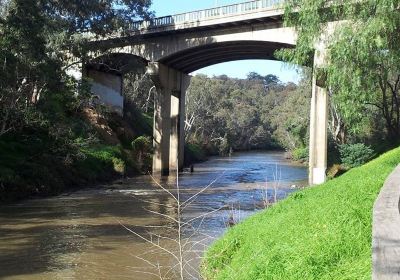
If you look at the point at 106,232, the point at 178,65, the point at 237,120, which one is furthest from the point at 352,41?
the point at 237,120

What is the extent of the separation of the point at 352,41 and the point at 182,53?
22.1 meters

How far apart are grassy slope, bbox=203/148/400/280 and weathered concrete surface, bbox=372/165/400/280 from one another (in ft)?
1.75

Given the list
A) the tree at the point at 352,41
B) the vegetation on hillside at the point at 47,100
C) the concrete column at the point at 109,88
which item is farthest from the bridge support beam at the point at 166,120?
the tree at the point at 352,41

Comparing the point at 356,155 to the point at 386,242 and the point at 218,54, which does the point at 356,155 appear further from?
the point at 386,242

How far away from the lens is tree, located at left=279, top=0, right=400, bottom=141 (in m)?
13.9

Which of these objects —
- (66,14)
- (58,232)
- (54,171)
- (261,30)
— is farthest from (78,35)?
A: (58,232)

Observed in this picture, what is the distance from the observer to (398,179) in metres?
6.21

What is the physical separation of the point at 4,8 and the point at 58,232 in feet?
30.3

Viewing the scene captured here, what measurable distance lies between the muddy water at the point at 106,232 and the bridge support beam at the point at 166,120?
12.8m

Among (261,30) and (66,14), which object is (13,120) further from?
(261,30)

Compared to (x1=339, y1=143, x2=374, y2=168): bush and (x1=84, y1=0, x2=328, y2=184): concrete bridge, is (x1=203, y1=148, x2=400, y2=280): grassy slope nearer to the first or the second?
(x1=84, y1=0, x2=328, y2=184): concrete bridge

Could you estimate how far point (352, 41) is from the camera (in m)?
14.6

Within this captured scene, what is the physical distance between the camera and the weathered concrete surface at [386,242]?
7.89 ft

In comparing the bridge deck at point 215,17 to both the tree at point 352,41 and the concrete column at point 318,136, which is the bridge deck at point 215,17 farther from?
the tree at point 352,41
